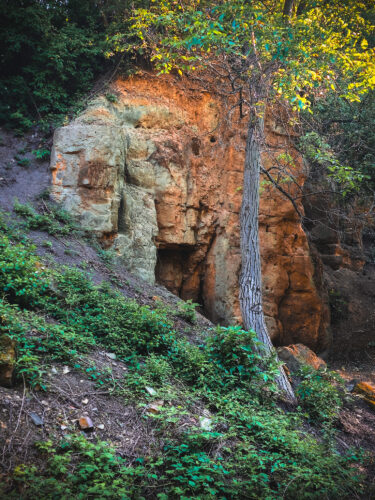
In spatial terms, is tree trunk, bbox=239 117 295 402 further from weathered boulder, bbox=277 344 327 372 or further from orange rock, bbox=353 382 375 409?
orange rock, bbox=353 382 375 409

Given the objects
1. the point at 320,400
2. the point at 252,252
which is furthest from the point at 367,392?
the point at 252,252

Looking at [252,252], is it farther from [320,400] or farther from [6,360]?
[6,360]

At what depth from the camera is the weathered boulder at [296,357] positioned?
7.96m

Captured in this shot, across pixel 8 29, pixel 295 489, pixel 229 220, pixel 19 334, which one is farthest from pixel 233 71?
→ pixel 295 489

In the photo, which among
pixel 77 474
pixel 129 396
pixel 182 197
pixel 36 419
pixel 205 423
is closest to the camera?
pixel 77 474

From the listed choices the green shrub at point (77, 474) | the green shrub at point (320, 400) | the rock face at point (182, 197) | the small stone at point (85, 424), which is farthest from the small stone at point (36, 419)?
the rock face at point (182, 197)

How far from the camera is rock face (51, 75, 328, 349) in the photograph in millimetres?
8961

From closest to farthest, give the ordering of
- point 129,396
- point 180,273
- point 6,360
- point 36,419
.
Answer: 1. point 36,419
2. point 6,360
3. point 129,396
4. point 180,273

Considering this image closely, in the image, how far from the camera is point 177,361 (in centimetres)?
523

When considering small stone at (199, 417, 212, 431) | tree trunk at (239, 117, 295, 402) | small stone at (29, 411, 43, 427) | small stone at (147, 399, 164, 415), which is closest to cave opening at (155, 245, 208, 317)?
tree trunk at (239, 117, 295, 402)

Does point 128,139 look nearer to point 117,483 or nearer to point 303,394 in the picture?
point 303,394

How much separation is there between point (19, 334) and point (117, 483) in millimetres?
2050

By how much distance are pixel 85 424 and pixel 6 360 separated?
993 mm

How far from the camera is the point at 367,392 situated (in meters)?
7.22
